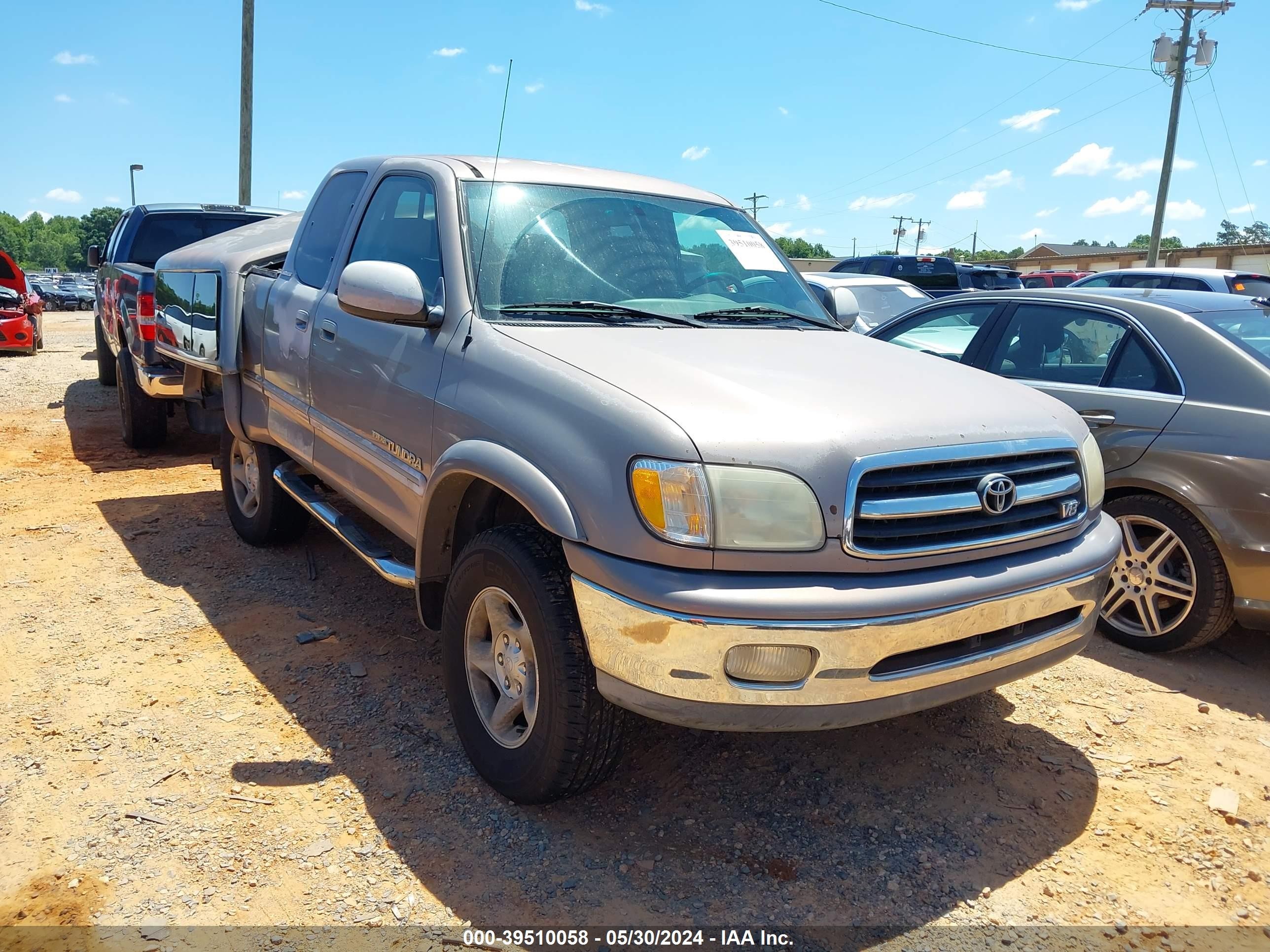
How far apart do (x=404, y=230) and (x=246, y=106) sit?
13.8 m

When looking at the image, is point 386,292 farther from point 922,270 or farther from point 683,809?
point 922,270

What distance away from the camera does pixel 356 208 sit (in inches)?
165

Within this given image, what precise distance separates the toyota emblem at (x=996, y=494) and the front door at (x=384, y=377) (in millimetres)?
1783

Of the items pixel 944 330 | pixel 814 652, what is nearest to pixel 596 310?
pixel 814 652

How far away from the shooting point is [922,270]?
16.8 m

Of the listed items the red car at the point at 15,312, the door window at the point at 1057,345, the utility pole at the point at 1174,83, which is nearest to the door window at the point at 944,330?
the door window at the point at 1057,345

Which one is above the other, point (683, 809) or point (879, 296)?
point (879, 296)

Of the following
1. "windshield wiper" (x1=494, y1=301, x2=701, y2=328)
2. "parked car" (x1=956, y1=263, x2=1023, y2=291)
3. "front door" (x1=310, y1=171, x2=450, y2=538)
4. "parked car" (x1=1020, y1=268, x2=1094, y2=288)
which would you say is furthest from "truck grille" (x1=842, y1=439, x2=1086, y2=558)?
"parked car" (x1=1020, y1=268, x2=1094, y2=288)

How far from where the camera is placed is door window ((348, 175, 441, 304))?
11.8 feet

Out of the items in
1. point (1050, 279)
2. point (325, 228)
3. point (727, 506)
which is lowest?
point (727, 506)

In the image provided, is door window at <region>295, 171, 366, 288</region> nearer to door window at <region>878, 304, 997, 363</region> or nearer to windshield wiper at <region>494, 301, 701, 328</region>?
windshield wiper at <region>494, 301, 701, 328</region>

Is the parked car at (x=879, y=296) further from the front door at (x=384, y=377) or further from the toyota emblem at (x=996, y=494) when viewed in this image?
the toyota emblem at (x=996, y=494)

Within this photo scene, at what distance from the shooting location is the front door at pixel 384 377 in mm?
3361

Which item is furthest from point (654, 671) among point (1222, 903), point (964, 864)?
point (1222, 903)
